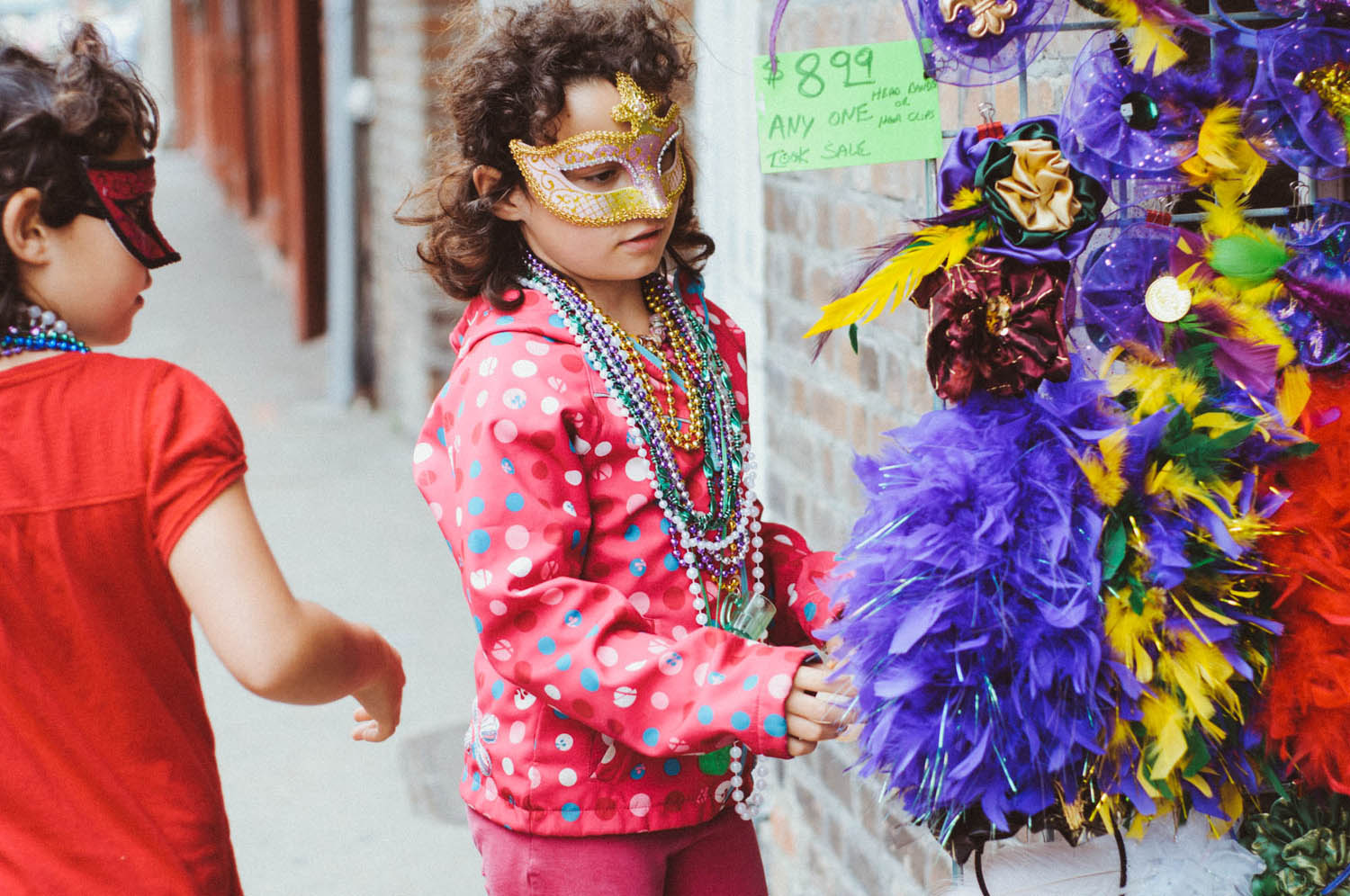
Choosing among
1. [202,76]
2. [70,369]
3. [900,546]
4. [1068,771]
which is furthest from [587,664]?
[202,76]

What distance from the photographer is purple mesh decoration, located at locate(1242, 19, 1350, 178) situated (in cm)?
152

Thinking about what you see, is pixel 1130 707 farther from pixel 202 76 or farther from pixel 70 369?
pixel 202 76

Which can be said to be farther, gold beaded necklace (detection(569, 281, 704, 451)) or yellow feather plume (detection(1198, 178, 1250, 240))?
gold beaded necklace (detection(569, 281, 704, 451))

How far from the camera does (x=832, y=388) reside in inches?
112

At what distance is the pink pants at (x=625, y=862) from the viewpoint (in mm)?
1937

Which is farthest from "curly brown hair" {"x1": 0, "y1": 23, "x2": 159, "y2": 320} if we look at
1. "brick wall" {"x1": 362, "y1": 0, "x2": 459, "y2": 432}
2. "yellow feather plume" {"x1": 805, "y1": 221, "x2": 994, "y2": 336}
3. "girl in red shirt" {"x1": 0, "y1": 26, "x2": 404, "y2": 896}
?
"brick wall" {"x1": 362, "y1": 0, "x2": 459, "y2": 432}

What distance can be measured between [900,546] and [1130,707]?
28cm

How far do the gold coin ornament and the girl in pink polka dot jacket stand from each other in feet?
1.73

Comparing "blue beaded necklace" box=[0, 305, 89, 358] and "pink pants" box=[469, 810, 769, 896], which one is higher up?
"blue beaded necklace" box=[0, 305, 89, 358]

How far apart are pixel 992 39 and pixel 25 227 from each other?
1064 mm

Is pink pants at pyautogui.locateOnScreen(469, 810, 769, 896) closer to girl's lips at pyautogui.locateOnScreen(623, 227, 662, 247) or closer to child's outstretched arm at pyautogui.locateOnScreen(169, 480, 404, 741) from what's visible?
child's outstretched arm at pyautogui.locateOnScreen(169, 480, 404, 741)

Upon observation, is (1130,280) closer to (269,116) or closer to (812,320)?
(812,320)

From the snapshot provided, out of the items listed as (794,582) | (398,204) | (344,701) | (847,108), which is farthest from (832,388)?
(398,204)

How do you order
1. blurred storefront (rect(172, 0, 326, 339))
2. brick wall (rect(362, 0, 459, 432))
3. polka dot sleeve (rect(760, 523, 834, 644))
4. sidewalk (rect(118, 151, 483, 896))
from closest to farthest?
polka dot sleeve (rect(760, 523, 834, 644))
sidewalk (rect(118, 151, 483, 896))
brick wall (rect(362, 0, 459, 432))
blurred storefront (rect(172, 0, 326, 339))
